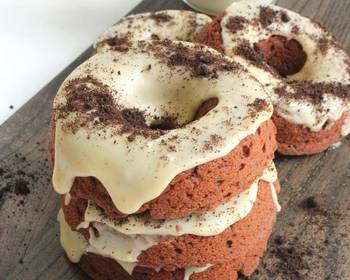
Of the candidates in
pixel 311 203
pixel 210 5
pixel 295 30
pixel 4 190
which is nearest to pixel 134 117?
pixel 4 190

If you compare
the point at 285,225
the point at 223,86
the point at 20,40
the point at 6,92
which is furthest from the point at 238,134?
the point at 20,40

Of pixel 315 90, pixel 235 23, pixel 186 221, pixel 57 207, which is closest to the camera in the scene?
pixel 186 221

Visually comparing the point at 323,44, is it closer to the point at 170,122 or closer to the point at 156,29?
the point at 156,29

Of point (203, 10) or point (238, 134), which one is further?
point (203, 10)

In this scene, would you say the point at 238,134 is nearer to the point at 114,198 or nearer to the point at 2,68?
the point at 114,198

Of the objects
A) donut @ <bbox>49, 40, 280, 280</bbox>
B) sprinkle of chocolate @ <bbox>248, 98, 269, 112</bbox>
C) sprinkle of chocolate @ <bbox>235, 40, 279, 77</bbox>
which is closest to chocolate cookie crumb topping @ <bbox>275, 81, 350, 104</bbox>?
sprinkle of chocolate @ <bbox>235, 40, 279, 77</bbox>

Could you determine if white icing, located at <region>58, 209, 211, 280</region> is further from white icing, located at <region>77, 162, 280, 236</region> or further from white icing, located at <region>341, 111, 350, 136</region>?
white icing, located at <region>341, 111, 350, 136</region>
